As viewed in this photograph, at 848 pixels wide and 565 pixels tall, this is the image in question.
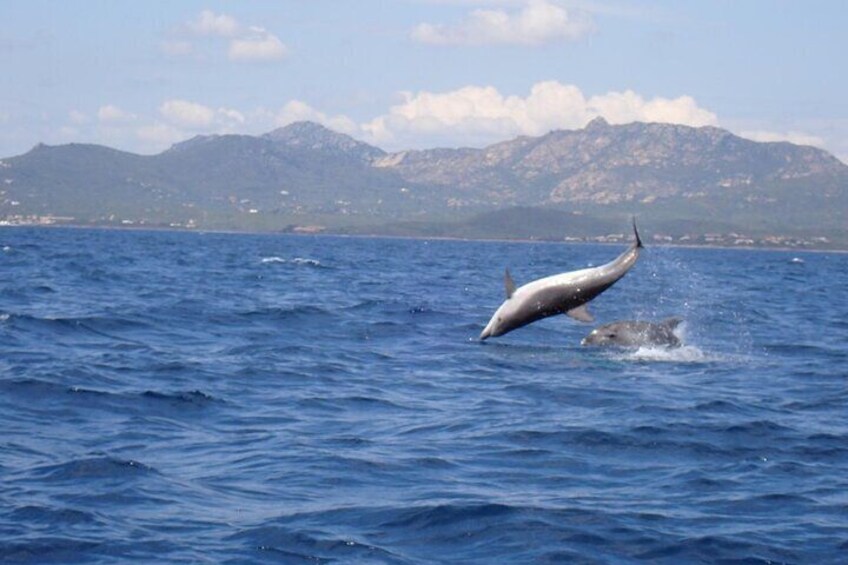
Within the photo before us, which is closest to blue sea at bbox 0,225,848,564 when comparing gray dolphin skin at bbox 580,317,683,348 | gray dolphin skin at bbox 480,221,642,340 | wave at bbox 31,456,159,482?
wave at bbox 31,456,159,482

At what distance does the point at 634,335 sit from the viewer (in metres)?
29.6

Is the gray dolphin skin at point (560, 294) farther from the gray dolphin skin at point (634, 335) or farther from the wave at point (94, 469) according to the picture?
the wave at point (94, 469)

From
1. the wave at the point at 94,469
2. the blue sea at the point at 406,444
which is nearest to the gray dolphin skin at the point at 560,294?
the blue sea at the point at 406,444

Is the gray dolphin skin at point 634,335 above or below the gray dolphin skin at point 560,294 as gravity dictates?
below

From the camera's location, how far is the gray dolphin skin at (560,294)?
22609 mm

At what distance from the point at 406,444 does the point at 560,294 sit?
718 cm

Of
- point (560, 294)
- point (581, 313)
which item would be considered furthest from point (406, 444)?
point (581, 313)

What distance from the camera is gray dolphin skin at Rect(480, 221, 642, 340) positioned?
22.6m

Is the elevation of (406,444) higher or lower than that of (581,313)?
lower

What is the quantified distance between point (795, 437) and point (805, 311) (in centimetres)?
2824

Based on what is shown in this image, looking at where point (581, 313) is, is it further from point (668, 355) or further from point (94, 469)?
point (94, 469)

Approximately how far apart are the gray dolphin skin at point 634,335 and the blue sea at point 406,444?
591 millimetres

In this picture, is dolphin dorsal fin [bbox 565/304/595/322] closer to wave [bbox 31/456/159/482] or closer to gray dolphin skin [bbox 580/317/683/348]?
gray dolphin skin [bbox 580/317/683/348]

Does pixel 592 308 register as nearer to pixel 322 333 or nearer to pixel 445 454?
pixel 322 333
